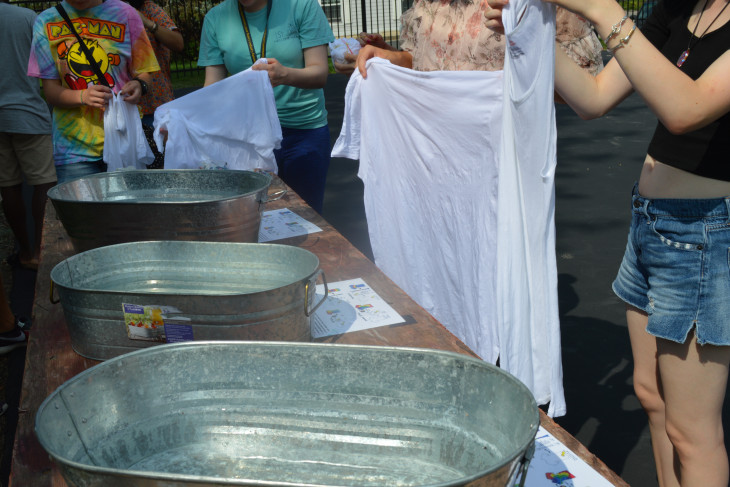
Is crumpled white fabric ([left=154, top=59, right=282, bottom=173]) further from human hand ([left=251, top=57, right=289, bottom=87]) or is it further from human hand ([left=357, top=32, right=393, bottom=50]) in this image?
human hand ([left=357, top=32, right=393, bottom=50])

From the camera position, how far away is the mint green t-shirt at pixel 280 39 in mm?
2896

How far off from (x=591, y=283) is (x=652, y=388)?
2.46 metres

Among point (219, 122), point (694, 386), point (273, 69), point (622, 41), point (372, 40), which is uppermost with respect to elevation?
point (622, 41)

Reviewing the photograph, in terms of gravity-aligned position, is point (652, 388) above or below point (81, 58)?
below

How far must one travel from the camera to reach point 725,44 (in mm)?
1323

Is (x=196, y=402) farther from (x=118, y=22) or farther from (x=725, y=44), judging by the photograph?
(x=118, y=22)

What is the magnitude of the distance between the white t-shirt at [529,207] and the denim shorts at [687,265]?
0.29 metres

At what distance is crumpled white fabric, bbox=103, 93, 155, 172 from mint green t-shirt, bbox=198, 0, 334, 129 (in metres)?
0.44

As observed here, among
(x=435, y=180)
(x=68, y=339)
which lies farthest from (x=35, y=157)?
(x=68, y=339)

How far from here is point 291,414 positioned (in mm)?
1152

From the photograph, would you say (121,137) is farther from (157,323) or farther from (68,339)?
(157,323)

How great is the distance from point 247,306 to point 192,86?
40.5 feet

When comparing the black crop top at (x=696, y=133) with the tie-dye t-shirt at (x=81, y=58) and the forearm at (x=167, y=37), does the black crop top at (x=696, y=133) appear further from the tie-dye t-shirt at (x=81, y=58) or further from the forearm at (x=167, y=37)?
the forearm at (x=167, y=37)

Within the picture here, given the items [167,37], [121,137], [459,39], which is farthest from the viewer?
[167,37]
